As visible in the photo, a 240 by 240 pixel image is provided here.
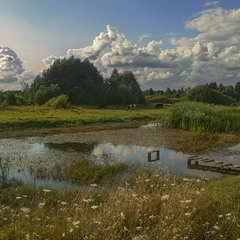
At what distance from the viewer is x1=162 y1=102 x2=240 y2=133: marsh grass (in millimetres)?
23609

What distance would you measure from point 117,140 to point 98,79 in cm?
5971

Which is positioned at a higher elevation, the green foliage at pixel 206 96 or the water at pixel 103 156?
the green foliage at pixel 206 96

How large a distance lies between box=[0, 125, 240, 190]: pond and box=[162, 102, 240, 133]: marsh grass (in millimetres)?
5503

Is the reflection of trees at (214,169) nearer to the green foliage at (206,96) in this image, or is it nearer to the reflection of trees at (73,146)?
the reflection of trees at (73,146)

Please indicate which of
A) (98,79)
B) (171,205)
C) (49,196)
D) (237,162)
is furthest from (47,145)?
(98,79)

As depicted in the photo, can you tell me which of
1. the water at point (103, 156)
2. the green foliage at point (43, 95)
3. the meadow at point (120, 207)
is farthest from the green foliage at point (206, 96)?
the meadow at point (120, 207)

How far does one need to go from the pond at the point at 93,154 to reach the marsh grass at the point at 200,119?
18.1 ft

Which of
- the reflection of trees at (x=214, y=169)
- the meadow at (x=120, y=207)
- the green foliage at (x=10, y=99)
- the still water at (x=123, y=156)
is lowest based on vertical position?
A: the reflection of trees at (x=214, y=169)

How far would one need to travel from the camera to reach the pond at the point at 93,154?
1097cm

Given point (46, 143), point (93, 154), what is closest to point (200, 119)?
point (93, 154)

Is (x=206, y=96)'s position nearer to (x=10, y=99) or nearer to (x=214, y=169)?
(x=10, y=99)

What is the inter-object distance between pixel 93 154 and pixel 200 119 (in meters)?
13.3

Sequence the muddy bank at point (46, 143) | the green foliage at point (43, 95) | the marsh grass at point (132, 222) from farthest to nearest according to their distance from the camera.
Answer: the green foliage at point (43, 95) < the muddy bank at point (46, 143) < the marsh grass at point (132, 222)

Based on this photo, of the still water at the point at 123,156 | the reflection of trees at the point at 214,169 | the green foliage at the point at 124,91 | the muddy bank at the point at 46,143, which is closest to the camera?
the still water at the point at 123,156
